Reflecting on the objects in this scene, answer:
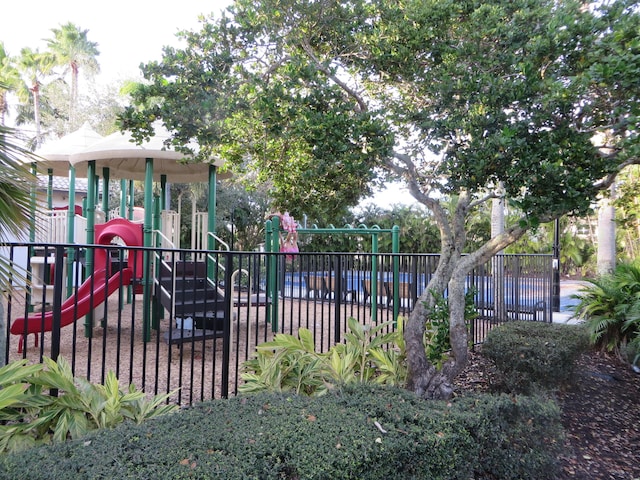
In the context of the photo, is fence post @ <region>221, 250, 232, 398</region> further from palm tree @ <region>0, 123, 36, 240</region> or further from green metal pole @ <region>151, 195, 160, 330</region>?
green metal pole @ <region>151, 195, 160, 330</region>

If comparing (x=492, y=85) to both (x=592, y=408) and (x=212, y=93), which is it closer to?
(x=212, y=93)

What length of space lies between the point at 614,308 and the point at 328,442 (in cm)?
676

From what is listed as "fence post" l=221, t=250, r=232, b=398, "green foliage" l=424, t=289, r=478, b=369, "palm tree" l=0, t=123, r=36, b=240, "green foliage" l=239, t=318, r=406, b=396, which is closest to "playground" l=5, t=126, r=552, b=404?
"fence post" l=221, t=250, r=232, b=398

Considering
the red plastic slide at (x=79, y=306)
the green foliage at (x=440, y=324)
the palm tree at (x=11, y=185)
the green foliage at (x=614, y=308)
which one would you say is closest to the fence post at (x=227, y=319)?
the red plastic slide at (x=79, y=306)

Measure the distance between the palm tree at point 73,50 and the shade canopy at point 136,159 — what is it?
21.2 m

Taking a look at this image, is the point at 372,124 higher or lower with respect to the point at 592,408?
higher

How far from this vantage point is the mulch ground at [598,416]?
408cm

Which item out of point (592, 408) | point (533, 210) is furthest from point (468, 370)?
point (533, 210)

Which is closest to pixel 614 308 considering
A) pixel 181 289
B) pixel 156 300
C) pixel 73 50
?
pixel 181 289

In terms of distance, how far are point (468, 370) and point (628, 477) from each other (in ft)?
8.01

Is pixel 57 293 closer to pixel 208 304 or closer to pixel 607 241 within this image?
pixel 208 304

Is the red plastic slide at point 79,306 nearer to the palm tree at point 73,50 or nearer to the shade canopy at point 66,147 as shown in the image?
the shade canopy at point 66,147

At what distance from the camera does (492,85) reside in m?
4.19

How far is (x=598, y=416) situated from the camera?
5.24 metres
